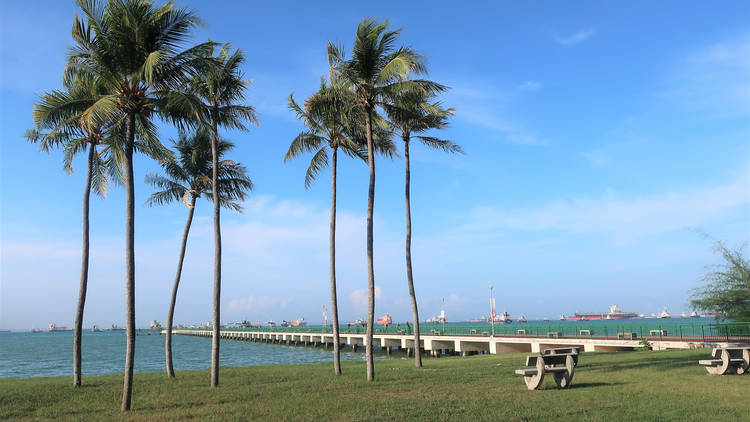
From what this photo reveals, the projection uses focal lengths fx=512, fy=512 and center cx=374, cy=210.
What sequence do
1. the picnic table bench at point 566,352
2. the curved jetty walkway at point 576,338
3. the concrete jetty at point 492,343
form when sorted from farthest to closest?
the concrete jetty at point 492,343 < the curved jetty walkway at point 576,338 < the picnic table bench at point 566,352

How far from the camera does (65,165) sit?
19.3 metres

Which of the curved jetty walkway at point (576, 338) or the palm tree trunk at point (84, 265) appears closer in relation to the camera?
the palm tree trunk at point (84, 265)

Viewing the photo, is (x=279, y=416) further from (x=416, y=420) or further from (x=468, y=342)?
(x=468, y=342)

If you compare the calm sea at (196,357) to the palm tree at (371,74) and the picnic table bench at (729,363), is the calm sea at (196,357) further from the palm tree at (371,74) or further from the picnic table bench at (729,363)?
the palm tree at (371,74)

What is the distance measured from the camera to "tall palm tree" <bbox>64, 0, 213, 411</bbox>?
12398 mm

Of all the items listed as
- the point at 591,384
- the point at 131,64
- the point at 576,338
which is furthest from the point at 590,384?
the point at 576,338

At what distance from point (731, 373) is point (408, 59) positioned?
537 inches

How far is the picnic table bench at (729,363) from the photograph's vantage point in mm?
14409

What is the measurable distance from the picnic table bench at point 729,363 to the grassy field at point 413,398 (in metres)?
0.34

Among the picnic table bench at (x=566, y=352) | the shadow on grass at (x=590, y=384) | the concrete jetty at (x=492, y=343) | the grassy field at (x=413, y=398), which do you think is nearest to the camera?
the grassy field at (x=413, y=398)

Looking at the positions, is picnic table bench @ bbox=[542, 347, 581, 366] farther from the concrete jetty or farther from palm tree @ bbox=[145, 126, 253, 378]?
palm tree @ bbox=[145, 126, 253, 378]

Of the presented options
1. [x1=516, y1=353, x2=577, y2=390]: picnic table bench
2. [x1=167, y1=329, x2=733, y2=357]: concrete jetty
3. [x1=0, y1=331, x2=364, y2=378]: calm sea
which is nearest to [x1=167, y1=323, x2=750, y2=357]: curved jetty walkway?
[x1=167, y1=329, x2=733, y2=357]: concrete jetty

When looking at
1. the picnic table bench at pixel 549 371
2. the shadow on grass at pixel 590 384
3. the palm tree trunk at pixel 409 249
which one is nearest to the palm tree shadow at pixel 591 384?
the shadow on grass at pixel 590 384

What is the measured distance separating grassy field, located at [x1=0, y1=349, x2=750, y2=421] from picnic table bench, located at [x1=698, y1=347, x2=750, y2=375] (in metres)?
0.34
